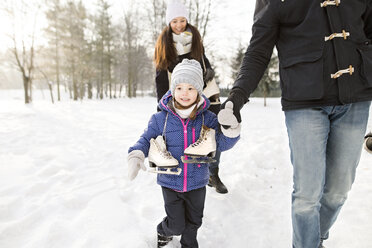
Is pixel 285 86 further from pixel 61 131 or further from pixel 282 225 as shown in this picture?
pixel 61 131

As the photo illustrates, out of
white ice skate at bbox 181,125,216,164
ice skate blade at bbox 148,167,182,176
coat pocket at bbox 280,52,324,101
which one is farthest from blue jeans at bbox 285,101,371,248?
ice skate blade at bbox 148,167,182,176

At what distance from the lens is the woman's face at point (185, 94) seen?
174 cm

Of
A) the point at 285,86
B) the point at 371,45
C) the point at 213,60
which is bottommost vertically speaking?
the point at 285,86

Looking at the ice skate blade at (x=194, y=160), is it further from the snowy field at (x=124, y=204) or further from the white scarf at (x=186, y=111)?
the snowy field at (x=124, y=204)

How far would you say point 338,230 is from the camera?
2.10m

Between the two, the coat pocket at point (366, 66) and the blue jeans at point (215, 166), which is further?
the blue jeans at point (215, 166)

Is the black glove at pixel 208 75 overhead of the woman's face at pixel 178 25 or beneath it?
beneath

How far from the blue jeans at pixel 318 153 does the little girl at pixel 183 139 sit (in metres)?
0.58

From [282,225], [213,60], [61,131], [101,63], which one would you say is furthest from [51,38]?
[282,225]

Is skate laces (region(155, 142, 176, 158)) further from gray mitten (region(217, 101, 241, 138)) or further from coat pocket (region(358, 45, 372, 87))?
coat pocket (region(358, 45, 372, 87))

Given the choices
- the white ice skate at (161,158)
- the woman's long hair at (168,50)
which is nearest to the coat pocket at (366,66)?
the white ice skate at (161,158)

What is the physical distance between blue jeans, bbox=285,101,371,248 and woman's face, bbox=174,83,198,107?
28.2 inches

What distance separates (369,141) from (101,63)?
29732mm

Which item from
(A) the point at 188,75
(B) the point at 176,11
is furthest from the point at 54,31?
(A) the point at 188,75
